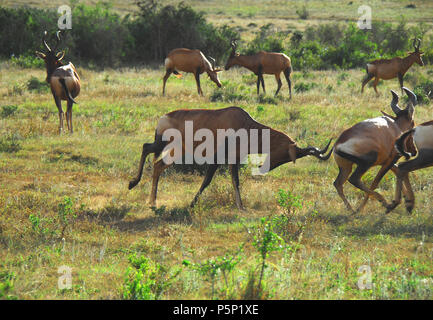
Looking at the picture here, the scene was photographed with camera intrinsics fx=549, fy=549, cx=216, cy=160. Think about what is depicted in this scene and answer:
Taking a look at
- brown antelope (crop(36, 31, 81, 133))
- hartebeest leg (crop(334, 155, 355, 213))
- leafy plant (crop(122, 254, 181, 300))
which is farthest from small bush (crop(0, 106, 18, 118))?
leafy plant (crop(122, 254, 181, 300))

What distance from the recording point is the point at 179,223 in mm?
7645

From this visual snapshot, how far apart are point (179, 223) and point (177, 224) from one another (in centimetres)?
12

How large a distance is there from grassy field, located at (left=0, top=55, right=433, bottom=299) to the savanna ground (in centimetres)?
2

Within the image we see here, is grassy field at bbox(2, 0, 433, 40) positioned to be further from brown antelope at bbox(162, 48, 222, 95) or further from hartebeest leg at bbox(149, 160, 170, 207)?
hartebeest leg at bbox(149, 160, 170, 207)

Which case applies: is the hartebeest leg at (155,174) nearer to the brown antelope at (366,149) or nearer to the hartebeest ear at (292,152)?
the hartebeest ear at (292,152)

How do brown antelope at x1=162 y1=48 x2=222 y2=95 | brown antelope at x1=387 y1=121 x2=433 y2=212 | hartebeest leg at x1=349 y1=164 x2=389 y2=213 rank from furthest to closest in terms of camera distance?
1. brown antelope at x1=162 y1=48 x2=222 y2=95
2. hartebeest leg at x1=349 y1=164 x2=389 y2=213
3. brown antelope at x1=387 y1=121 x2=433 y2=212

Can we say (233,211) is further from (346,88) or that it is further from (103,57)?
(103,57)

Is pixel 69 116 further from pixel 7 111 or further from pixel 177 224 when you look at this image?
pixel 177 224

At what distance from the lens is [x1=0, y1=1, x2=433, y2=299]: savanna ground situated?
543cm

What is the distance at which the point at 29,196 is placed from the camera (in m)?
8.35

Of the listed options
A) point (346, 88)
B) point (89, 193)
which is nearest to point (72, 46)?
point (346, 88)

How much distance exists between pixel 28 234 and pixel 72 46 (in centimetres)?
1955

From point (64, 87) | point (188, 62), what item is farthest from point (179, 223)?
point (188, 62)

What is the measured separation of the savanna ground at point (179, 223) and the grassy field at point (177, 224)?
0.02m
